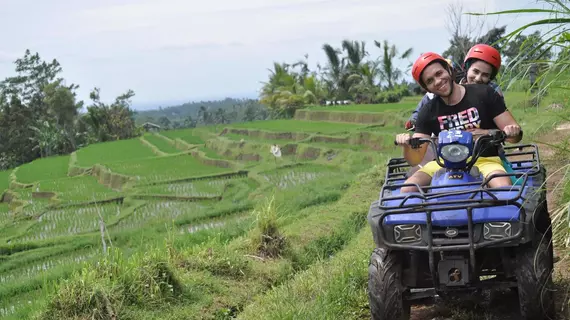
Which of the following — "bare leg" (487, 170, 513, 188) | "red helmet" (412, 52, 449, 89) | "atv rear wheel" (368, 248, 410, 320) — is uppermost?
"red helmet" (412, 52, 449, 89)

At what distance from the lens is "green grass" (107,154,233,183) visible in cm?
2041

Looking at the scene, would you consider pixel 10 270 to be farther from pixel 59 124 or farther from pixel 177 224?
pixel 59 124

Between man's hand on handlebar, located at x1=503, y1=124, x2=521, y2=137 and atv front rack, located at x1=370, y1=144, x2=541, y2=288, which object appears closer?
atv front rack, located at x1=370, y1=144, x2=541, y2=288

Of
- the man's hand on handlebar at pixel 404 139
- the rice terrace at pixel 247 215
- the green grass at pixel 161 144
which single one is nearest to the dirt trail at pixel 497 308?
the rice terrace at pixel 247 215

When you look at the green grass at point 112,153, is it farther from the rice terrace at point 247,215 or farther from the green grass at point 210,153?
the green grass at point 210,153

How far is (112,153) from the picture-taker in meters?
30.5

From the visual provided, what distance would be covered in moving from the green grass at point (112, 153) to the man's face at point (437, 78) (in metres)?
23.9

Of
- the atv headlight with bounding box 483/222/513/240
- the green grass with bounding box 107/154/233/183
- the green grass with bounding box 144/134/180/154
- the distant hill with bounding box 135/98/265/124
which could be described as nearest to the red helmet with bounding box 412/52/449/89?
the atv headlight with bounding box 483/222/513/240

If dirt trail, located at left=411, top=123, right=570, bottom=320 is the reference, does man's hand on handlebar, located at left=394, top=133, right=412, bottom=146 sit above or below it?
above

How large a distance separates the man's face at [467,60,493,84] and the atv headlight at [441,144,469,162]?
4.74 ft

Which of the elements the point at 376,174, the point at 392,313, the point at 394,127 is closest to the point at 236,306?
the point at 392,313

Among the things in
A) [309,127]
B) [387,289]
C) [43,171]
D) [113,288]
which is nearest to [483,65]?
[387,289]

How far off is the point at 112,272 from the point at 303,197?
736cm

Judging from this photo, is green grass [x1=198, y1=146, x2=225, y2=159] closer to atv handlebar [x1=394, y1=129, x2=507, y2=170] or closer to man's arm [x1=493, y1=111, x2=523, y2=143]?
man's arm [x1=493, y1=111, x2=523, y2=143]
